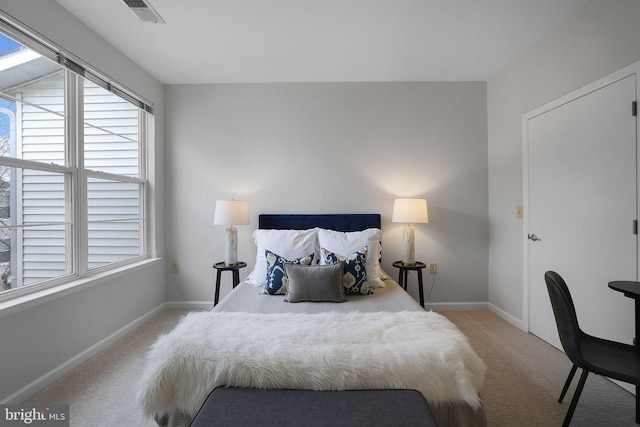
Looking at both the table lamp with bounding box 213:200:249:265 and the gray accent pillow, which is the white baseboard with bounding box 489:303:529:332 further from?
the table lamp with bounding box 213:200:249:265

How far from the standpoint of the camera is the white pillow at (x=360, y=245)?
2832mm

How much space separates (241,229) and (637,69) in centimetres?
350

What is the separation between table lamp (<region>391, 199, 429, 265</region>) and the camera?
319 centimetres

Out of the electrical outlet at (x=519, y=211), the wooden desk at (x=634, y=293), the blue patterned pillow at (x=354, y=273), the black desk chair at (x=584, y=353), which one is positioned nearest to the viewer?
the black desk chair at (x=584, y=353)

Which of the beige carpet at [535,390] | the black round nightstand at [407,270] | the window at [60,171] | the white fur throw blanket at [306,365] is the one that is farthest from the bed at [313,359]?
the window at [60,171]

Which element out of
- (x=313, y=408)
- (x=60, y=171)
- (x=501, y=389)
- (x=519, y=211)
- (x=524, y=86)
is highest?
(x=524, y=86)

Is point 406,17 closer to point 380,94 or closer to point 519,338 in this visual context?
point 380,94

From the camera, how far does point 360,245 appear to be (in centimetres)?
293

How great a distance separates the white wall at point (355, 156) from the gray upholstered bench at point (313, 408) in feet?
7.73

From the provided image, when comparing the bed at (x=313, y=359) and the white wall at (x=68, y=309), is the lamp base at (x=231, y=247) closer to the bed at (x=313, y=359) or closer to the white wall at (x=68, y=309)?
the white wall at (x=68, y=309)

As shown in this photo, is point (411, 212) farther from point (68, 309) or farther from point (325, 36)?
point (68, 309)

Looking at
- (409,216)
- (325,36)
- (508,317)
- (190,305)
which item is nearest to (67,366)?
(190,305)

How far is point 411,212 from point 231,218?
1836 mm

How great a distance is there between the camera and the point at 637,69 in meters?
1.96
